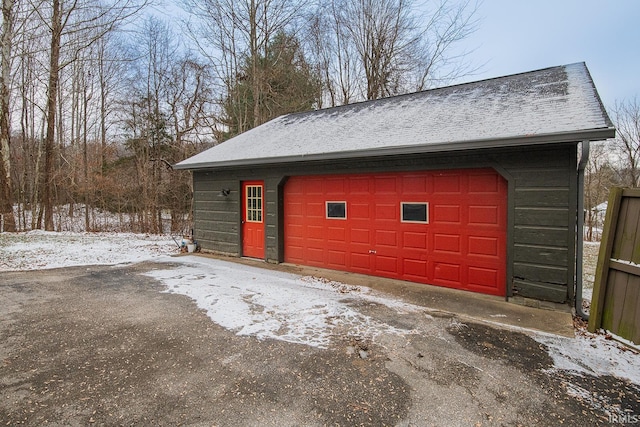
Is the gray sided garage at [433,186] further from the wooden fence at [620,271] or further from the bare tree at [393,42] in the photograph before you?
the bare tree at [393,42]

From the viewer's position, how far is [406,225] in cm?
548

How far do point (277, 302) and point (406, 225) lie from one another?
2.50 m

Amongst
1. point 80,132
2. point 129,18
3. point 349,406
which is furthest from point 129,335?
point 80,132

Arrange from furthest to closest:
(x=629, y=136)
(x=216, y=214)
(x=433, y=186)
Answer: (x=629, y=136), (x=216, y=214), (x=433, y=186)

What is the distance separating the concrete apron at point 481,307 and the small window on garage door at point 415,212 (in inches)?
42.1

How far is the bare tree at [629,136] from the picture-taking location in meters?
15.4

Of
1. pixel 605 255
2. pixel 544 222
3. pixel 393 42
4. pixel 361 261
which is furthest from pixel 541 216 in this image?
pixel 393 42

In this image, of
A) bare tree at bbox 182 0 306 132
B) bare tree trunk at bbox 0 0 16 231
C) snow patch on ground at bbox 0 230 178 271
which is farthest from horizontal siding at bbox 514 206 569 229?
bare tree trunk at bbox 0 0 16 231

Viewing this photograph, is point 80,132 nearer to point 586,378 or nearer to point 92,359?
point 92,359

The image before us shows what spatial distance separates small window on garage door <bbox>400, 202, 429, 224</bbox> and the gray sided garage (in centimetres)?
2

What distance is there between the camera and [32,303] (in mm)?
4375

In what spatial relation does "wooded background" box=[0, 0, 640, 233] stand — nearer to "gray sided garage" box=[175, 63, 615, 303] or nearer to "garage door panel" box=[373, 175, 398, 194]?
"gray sided garage" box=[175, 63, 615, 303]

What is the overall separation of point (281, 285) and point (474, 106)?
4.47 m

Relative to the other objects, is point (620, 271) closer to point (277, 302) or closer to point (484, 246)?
point (484, 246)
